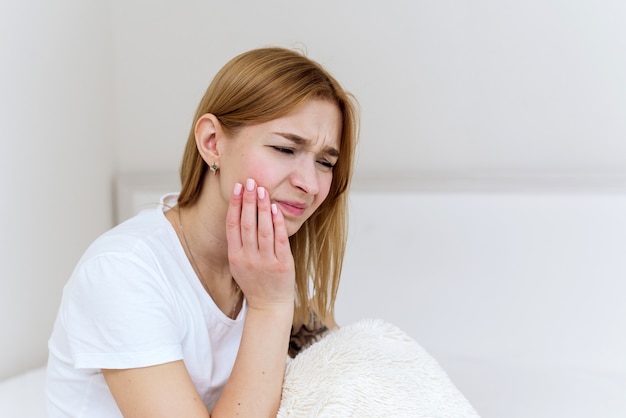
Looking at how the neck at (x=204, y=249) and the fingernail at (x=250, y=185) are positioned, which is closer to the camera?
the fingernail at (x=250, y=185)

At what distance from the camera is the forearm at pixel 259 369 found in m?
1.05

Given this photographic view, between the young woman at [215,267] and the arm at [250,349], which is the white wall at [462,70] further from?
the arm at [250,349]

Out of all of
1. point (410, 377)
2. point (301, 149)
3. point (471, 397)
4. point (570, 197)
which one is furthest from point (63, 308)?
point (570, 197)

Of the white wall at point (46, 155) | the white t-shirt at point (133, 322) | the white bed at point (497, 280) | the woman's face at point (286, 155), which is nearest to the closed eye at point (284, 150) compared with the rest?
the woman's face at point (286, 155)

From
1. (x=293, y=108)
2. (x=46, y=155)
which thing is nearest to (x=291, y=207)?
(x=293, y=108)

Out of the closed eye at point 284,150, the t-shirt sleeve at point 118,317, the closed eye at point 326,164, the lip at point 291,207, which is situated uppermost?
the closed eye at point 284,150

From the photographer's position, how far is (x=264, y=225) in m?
1.10

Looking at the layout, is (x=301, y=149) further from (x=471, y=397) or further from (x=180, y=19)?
(x=180, y=19)

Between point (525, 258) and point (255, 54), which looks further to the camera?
point (525, 258)

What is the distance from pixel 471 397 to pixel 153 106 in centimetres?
124

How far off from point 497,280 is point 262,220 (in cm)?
88

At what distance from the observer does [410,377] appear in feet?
3.64

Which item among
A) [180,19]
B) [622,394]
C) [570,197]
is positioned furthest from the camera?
[180,19]

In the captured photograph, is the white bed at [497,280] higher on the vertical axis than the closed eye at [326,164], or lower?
lower
